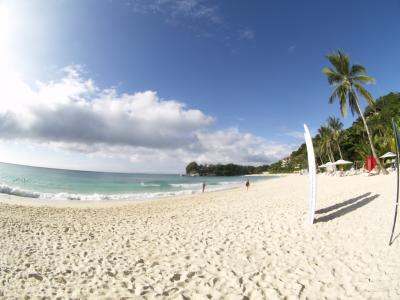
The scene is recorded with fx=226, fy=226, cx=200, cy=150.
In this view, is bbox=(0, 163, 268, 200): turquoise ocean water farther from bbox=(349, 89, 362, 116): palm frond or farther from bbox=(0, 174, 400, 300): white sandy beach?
bbox=(349, 89, 362, 116): palm frond

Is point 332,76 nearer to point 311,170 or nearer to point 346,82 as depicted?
point 346,82

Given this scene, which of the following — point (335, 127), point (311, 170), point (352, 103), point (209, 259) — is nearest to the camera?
point (209, 259)

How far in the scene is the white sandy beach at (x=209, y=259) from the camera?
3.45m

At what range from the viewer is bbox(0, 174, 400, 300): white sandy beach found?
3449 millimetres

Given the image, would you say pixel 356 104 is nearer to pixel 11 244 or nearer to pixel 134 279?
pixel 134 279

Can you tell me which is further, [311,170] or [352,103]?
[352,103]

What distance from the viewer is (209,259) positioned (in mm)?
4598

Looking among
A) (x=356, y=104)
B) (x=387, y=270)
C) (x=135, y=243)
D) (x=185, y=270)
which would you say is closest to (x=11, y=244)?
(x=135, y=243)

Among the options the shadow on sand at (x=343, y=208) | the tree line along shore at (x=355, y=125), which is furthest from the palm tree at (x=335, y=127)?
the shadow on sand at (x=343, y=208)

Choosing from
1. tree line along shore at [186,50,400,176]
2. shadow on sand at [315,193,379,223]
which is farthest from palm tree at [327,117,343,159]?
shadow on sand at [315,193,379,223]

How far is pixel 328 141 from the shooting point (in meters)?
48.4

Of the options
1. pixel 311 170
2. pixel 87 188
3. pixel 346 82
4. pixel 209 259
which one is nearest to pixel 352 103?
pixel 346 82

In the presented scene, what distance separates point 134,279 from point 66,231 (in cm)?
431

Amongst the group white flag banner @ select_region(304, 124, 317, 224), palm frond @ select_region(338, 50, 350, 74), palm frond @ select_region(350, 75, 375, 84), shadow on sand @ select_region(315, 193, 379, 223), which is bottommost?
shadow on sand @ select_region(315, 193, 379, 223)
